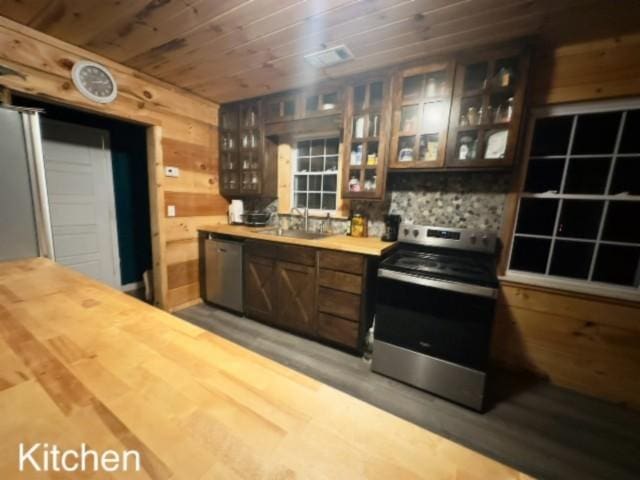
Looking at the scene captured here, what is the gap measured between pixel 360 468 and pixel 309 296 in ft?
6.17

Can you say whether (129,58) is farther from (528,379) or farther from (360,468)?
(528,379)

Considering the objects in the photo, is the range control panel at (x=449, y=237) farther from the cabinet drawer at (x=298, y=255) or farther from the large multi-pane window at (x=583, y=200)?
the cabinet drawer at (x=298, y=255)

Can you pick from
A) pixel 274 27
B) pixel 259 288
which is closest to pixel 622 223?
pixel 274 27

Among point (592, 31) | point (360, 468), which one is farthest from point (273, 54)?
point (360, 468)

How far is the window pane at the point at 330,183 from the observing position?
2.88 metres

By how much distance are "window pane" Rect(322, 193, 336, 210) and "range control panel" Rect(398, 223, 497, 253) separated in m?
0.89

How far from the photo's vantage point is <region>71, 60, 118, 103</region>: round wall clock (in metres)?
2.00

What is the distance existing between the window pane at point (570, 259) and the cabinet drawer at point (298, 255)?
1.88 metres

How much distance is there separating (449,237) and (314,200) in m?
1.52

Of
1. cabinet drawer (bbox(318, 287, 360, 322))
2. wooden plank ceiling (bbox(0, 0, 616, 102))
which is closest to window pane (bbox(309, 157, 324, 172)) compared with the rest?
wooden plank ceiling (bbox(0, 0, 616, 102))

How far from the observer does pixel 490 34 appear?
5.36 ft

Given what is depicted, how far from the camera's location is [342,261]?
2.13 meters

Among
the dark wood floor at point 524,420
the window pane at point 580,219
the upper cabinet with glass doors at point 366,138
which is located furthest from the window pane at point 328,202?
the window pane at point 580,219

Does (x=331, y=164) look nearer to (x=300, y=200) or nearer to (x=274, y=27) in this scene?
(x=300, y=200)
